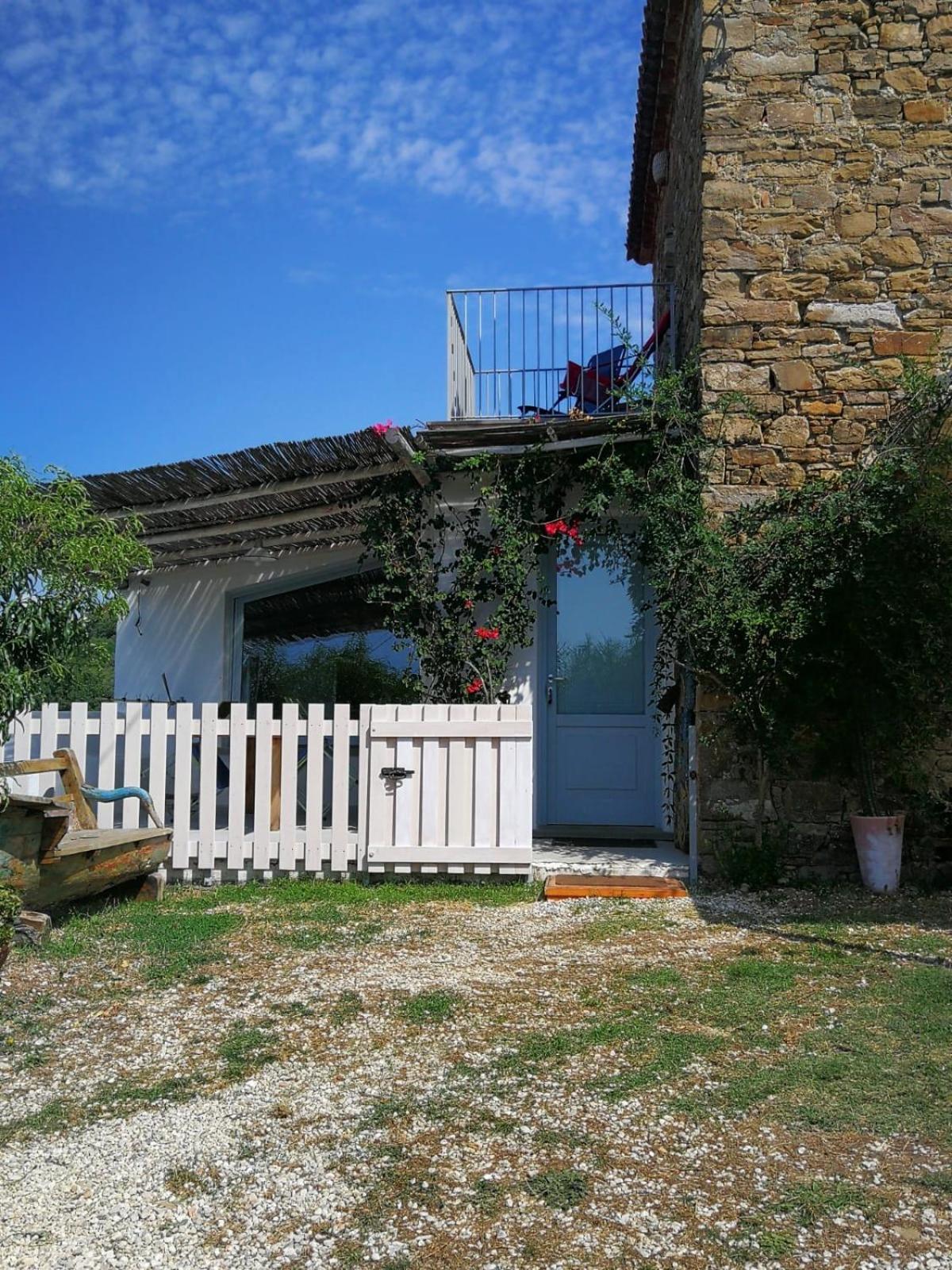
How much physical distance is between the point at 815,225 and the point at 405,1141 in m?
6.30

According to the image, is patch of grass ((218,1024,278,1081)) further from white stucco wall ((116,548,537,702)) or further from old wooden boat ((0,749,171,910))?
white stucco wall ((116,548,537,702))

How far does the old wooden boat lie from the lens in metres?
4.70

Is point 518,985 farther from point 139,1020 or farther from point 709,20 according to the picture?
point 709,20

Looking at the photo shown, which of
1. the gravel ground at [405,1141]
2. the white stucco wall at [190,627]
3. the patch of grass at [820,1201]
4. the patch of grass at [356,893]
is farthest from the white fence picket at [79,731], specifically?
the patch of grass at [820,1201]

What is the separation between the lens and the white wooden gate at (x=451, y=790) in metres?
6.49

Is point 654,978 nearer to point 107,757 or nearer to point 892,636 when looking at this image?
point 892,636

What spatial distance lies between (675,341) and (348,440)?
284 centimetres

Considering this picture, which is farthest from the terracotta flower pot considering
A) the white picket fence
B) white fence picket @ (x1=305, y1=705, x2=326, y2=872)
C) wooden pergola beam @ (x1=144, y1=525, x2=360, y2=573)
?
wooden pergola beam @ (x1=144, y1=525, x2=360, y2=573)

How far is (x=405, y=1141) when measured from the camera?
2914 millimetres

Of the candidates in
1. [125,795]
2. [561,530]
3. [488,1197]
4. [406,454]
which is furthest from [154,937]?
[561,530]

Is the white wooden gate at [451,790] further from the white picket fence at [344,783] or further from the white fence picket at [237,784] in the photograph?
the white fence picket at [237,784]

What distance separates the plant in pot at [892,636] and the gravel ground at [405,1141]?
Result: 200 cm

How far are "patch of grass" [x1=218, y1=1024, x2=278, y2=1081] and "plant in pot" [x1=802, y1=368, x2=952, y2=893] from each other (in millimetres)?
3978

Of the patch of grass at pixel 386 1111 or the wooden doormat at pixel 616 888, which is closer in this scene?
the patch of grass at pixel 386 1111
